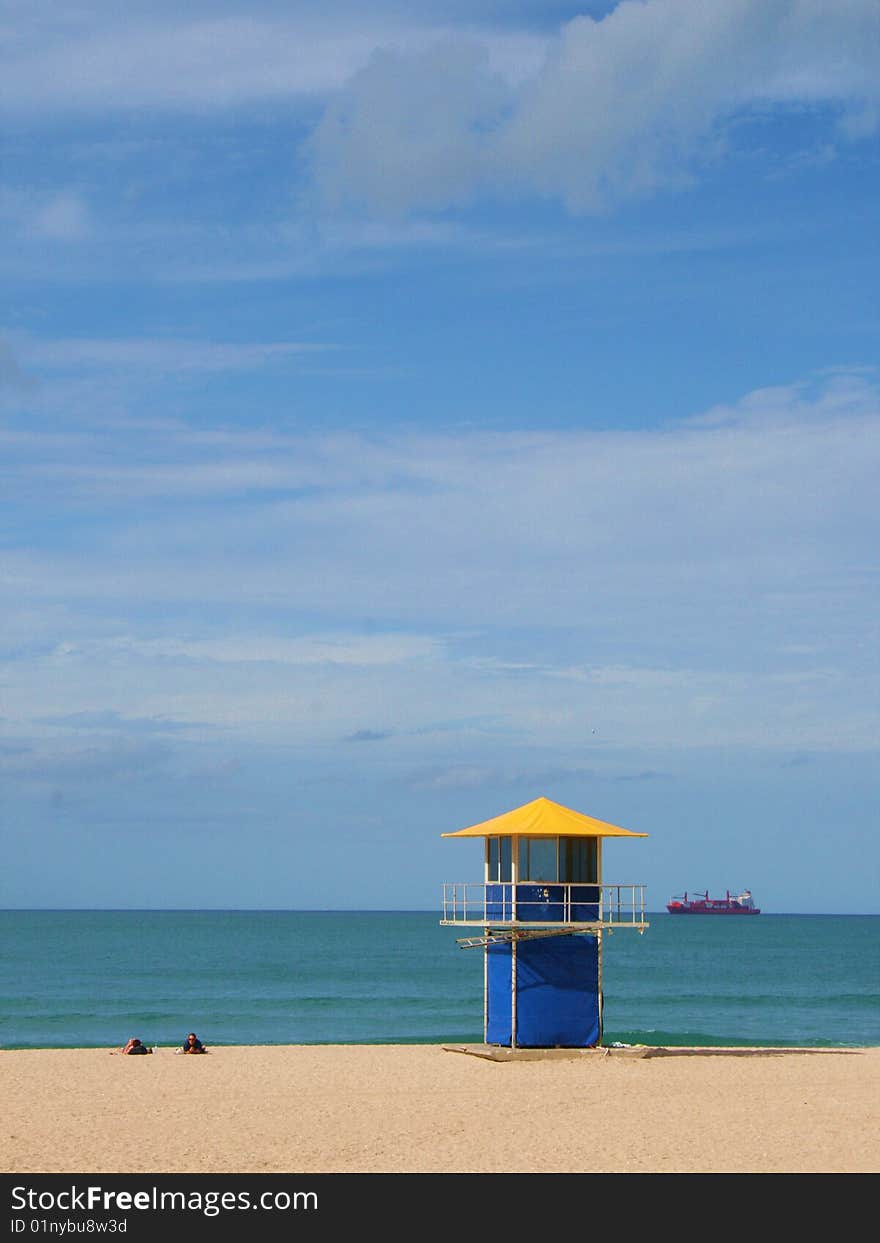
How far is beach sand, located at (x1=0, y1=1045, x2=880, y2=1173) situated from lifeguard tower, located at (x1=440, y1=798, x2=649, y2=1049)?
822mm

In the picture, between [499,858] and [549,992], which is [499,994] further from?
[499,858]

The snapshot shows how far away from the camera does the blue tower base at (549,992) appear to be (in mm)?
31625

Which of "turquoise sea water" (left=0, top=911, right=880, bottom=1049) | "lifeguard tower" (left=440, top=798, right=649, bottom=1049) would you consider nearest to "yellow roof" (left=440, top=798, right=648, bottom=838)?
"lifeguard tower" (left=440, top=798, right=649, bottom=1049)

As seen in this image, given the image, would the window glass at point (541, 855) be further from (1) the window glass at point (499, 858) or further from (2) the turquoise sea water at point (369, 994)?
(2) the turquoise sea water at point (369, 994)

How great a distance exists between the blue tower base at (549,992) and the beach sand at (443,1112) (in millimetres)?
680

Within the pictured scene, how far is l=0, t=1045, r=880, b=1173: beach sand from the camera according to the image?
19188 mm

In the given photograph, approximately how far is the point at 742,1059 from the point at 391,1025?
19182 mm

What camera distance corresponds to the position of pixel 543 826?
3147 cm

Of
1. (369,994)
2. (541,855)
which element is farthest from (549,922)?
(369,994)

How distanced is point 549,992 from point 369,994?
34467 millimetres
